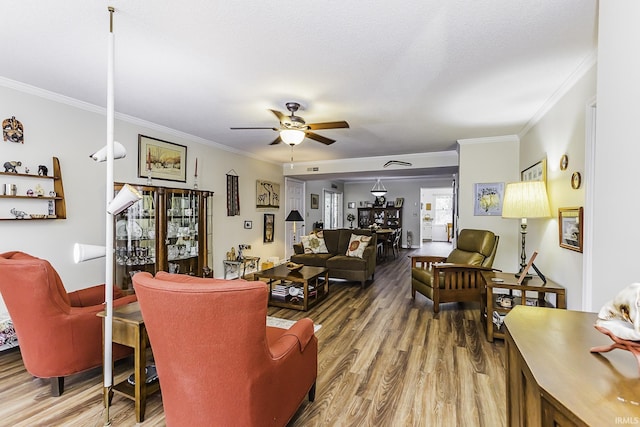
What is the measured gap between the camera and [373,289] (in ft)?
16.7

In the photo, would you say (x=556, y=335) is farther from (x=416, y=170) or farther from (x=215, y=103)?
(x=416, y=170)

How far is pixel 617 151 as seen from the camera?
4.04ft

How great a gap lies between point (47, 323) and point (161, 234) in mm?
2085

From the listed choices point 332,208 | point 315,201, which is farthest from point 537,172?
point 332,208

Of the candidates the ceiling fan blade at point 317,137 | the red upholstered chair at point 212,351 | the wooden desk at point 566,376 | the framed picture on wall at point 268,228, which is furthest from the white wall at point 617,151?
the framed picture on wall at point 268,228

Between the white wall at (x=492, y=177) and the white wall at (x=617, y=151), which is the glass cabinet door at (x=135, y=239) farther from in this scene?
the white wall at (x=492, y=177)

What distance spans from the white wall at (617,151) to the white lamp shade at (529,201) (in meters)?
1.85

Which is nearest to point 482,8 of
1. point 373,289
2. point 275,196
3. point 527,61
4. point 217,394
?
point 527,61

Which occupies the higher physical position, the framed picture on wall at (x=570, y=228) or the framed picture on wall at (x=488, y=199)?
the framed picture on wall at (x=488, y=199)

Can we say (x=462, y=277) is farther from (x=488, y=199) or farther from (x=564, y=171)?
(x=488, y=199)

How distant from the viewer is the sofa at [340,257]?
5.22 m

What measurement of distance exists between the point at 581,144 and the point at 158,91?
153 inches

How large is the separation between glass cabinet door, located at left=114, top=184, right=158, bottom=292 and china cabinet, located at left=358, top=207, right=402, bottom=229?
7942 mm

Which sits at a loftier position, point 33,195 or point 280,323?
point 33,195
